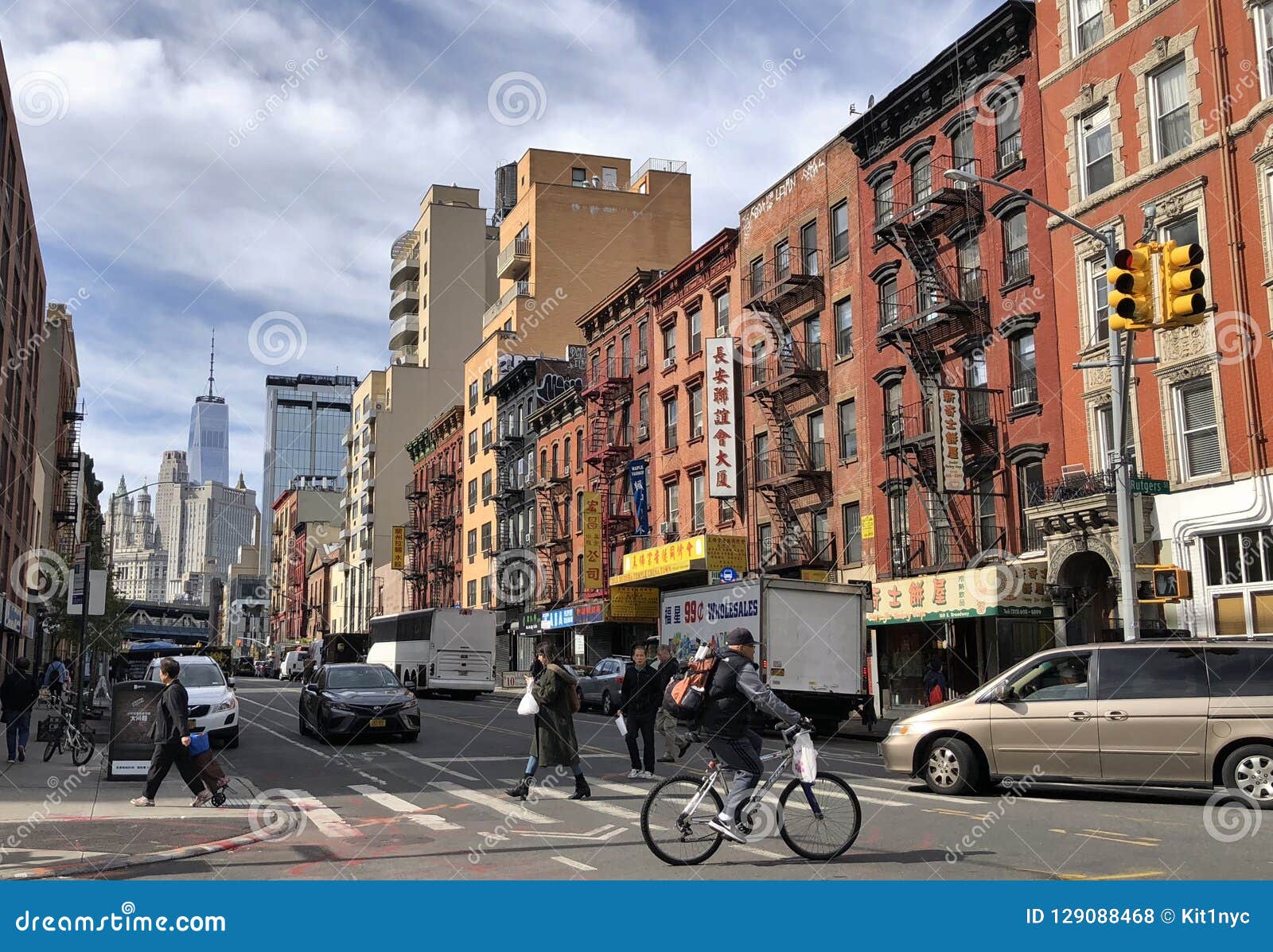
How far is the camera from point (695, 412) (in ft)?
145

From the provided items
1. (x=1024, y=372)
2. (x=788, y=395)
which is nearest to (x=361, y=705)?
(x=1024, y=372)

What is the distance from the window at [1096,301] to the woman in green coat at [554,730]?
17414 millimetres

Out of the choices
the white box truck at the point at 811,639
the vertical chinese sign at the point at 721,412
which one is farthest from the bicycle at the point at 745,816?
the vertical chinese sign at the point at 721,412

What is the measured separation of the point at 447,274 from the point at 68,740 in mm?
69236

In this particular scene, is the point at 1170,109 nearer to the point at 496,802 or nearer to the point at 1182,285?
the point at 1182,285

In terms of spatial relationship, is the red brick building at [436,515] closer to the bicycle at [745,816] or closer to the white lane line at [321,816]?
the white lane line at [321,816]

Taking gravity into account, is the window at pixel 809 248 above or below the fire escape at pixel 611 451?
above

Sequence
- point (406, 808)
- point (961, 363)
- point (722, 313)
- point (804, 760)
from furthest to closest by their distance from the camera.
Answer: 1. point (722, 313)
2. point (961, 363)
3. point (406, 808)
4. point (804, 760)

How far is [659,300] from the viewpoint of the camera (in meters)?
47.7

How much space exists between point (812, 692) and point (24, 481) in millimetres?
41925

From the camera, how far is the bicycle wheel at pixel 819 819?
9422 millimetres

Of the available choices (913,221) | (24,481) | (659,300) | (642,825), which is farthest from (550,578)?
(642,825)

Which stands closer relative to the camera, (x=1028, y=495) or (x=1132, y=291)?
(x=1132, y=291)

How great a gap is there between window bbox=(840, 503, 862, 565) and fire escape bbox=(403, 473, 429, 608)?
49.2 metres
